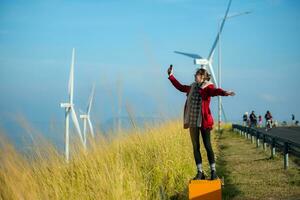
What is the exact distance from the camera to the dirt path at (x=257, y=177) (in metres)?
10.5

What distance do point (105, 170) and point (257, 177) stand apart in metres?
5.75

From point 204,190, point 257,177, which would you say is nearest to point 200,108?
point 204,190

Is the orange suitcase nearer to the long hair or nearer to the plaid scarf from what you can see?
the plaid scarf

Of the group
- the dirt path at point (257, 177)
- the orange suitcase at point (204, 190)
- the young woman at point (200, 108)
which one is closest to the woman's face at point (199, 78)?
the young woman at point (200, 108)

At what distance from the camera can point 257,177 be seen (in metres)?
12.9

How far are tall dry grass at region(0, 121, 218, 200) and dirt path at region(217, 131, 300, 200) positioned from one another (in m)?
1.07

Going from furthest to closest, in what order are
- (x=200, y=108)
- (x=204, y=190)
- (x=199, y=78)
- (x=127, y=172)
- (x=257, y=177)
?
(x=257, y=177) → (x=199, y=78) → (x=200, y=108) → (x=127, y=172) → (x=204, y=190)

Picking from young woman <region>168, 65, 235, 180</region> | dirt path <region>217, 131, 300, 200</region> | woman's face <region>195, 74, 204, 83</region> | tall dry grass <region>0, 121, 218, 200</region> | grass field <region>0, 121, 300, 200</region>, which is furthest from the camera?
dirt path <region>217, 131, 300, 200</region>

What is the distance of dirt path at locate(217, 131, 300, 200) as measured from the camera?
10.5 metres

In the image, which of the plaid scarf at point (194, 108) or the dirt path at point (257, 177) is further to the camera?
the dirt path at point (257, 177)

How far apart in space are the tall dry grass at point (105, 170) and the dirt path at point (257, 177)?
3.51ft

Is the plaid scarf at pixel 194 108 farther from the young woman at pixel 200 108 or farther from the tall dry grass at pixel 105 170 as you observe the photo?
the tall dry grass at pixel 105 170

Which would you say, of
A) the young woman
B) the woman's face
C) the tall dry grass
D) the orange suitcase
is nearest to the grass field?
the tall dry grass

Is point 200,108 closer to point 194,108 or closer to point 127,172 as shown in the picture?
point 194,108
